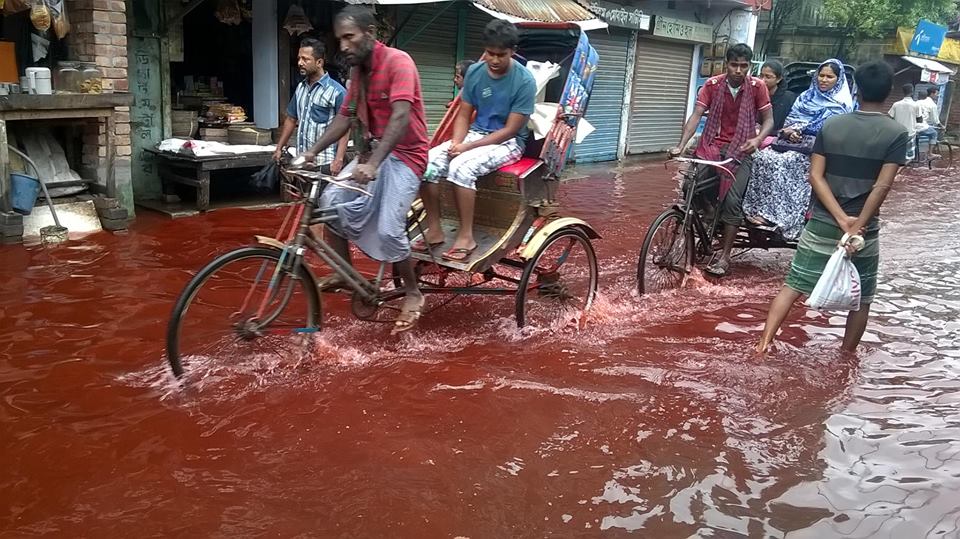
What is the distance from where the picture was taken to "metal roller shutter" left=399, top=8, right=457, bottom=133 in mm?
11305

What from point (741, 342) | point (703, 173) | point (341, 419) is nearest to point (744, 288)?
point (703, 173)

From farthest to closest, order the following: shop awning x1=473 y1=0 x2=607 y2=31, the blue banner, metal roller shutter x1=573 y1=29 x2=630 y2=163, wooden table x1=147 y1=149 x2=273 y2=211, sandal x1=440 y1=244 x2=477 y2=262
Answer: the blue banner → metal roller shutter x1=573 y1=29 x2=630 y2=163 → shop awning x1=473 y1=0 x2=607 y2=31 → wooden table x1=147 y1=149 x2=273 y2=211 → sandal x1=440 y1=244 x2=477 y2=262

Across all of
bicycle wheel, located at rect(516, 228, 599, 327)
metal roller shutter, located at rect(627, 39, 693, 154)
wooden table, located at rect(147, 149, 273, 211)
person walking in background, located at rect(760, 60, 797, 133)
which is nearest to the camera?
bicycle wheel, located at rect(516, 228, 599, 327)

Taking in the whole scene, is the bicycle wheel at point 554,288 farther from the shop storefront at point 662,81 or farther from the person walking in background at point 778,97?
the shop storefront at point 662,81

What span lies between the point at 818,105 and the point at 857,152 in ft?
8.04

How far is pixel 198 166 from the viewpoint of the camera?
8453 millimetres

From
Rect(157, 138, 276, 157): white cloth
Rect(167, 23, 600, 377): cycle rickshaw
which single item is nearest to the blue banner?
Rect(167, 23, 600, 377): cycle rickshaw

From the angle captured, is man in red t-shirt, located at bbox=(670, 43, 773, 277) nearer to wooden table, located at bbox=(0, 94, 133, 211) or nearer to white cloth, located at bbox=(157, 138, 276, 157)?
white cloth, located at bbox=(157, 138, 276, 157)

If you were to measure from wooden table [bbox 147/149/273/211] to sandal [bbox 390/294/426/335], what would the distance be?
4489mm

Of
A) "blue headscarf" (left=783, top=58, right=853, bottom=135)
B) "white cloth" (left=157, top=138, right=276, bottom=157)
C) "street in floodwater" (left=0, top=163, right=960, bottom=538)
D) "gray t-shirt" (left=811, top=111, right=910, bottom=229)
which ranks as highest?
"blue headscarf" (left=783, top=58, right=853, bottom=135)

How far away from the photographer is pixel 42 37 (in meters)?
7.69

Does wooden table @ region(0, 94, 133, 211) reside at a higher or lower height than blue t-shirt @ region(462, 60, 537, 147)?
lower

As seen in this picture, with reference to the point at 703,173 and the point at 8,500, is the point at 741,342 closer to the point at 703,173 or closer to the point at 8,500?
the point at 703,173

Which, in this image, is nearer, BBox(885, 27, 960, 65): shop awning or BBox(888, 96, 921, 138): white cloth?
→ BBox(888, 96, 921, 138): white cloth
